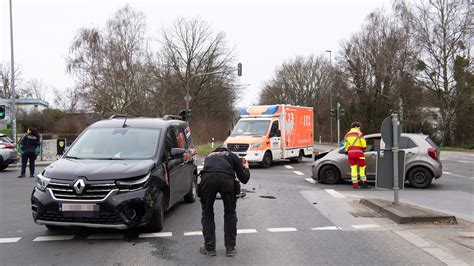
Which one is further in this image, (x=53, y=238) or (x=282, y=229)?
(x=282, y=229)

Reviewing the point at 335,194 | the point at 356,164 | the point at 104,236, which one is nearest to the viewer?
the point at 104,236

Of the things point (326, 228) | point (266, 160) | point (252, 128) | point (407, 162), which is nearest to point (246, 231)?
point (326, 228)

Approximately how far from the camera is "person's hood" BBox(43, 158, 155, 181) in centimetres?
603

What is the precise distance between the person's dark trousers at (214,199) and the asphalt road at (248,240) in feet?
0.77

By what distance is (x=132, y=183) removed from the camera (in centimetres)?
611

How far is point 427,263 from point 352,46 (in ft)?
152

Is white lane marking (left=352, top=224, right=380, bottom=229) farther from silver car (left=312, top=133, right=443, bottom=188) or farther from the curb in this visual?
silver car (left=312, top=133, right=443, bottom=188)

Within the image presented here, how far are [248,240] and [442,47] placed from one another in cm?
4102

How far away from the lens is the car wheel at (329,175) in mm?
12883

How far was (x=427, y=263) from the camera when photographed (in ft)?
16.9

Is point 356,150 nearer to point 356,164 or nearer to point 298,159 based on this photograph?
point 356,164

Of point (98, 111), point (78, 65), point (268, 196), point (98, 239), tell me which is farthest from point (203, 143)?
point (98, 239)

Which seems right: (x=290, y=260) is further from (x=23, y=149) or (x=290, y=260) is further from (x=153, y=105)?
(x=153, y=105)

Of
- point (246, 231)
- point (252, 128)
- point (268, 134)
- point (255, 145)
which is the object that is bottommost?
point (246, 231)
